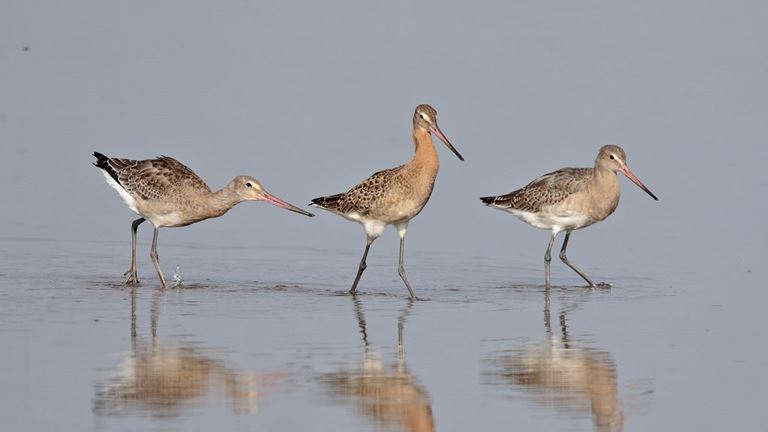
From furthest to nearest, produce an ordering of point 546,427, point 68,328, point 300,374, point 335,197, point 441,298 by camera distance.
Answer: point 335,197 → point 441,298 → point 68,328 → point 300,374 → point 546,427

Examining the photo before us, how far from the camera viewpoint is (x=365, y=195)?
1435cm

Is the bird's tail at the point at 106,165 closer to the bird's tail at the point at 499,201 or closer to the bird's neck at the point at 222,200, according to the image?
the bird's neck at the point at 222,200

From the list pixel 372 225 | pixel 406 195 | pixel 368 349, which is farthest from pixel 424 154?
pixel 368 349

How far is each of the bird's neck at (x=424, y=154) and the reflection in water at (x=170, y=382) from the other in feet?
13.5

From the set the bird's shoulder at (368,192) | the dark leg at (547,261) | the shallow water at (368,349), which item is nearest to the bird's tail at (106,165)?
the shallow water at (368,349)

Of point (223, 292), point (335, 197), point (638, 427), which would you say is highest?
point (335, 197)

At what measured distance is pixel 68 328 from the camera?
1120cm

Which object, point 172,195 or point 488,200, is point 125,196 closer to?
point 172,195

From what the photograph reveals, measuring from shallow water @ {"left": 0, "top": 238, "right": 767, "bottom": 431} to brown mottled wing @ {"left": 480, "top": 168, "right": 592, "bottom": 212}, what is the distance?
91 cm

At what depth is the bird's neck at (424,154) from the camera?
14.2 m

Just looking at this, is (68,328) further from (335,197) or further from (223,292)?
(335,197)

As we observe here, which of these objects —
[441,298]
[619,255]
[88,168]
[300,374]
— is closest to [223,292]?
[441,298]

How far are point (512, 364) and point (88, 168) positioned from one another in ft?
32.4

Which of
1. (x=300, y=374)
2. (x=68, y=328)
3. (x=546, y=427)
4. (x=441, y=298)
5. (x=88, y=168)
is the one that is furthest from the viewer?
(x=88, y=168)
